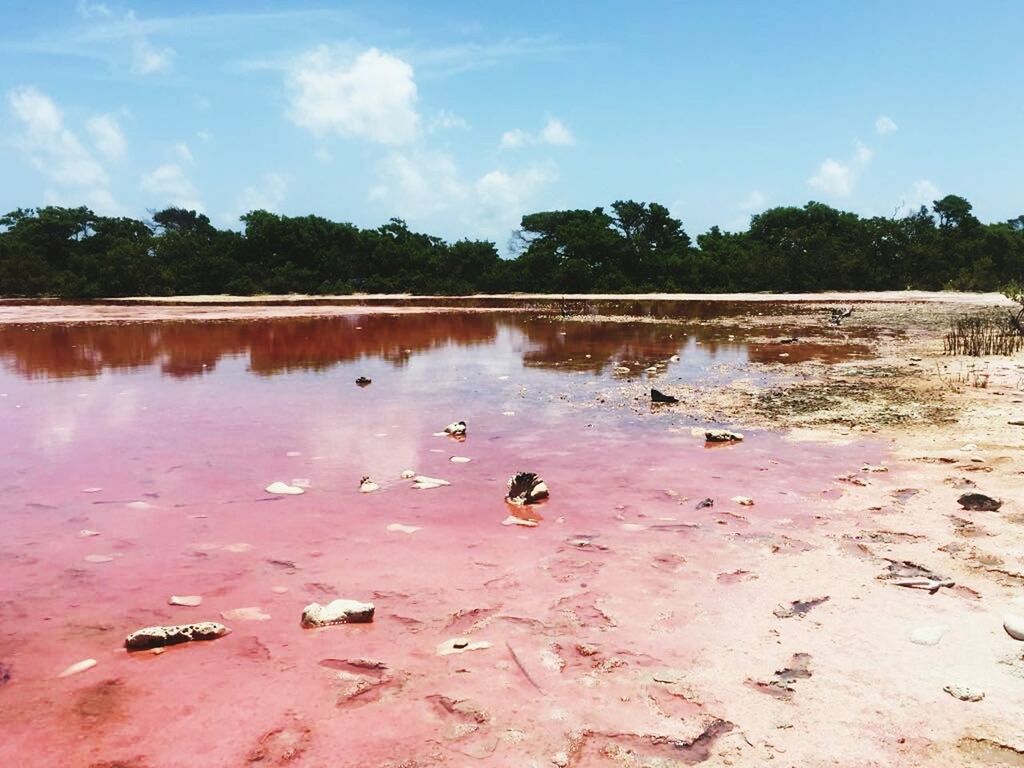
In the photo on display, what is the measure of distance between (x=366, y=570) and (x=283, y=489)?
175 cm

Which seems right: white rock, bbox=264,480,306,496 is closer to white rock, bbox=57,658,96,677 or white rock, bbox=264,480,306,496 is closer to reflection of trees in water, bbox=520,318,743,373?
white rock, bbox=57,658,96,677

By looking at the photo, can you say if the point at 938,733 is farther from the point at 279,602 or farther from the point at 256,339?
the point at 256,339

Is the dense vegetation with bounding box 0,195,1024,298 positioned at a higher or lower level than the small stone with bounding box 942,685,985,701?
higher

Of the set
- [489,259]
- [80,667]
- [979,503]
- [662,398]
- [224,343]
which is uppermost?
[489,259]

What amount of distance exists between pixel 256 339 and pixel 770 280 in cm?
3696

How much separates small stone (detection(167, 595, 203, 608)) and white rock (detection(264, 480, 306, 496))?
1.75m

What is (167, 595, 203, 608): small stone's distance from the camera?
3643 mm

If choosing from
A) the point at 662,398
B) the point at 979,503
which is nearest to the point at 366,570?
the point at 979,503

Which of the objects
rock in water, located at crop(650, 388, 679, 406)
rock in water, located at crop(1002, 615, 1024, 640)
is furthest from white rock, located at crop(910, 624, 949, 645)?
rock in water, located at crop(650, 388, 679, 406)

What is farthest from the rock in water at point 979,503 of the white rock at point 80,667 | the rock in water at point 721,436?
the white rock at point 80,667

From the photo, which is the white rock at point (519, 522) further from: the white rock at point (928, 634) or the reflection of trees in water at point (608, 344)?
the reflection of trees in water at point (608, 344)

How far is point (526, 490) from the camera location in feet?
17.2

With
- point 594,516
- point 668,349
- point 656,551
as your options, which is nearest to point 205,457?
point 594,516

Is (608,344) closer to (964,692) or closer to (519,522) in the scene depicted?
(519,522)
